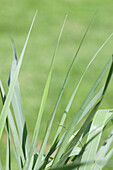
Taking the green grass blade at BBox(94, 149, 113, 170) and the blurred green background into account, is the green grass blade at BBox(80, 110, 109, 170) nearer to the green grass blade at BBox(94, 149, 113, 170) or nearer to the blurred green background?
the green grass blade at BBox(94, 149, 113, 170)

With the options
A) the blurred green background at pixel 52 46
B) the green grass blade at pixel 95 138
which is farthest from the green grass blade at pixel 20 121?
the blurred green background at pixel 52 46

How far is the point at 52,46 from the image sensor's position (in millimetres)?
2746

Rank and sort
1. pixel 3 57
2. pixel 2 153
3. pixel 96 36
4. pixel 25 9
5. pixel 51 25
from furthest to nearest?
1. pixel 25 9
2. pixel 51 25
3. pixel 96 36
4. pixel 3 57
5. pixel 2 153

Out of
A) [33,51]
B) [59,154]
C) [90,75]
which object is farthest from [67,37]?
[59,154]

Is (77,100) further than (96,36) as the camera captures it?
No

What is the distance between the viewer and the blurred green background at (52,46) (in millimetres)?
2182

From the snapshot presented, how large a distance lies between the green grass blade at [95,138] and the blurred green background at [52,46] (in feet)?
3.76

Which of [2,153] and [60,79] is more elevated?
[60,79]

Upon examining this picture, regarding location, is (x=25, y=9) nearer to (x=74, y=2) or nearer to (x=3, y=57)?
(x=74, y=2)

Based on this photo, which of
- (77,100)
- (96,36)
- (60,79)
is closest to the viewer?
(77,100)

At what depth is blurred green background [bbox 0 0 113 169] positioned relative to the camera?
7.16 feet

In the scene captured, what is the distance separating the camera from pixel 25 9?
3.38 m

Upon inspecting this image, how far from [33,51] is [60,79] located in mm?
470

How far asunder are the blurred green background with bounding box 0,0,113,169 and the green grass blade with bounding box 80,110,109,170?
1145 millimetres
